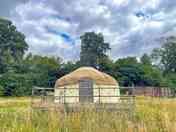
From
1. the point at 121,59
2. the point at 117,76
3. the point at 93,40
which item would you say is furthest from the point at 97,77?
the point at 93,40

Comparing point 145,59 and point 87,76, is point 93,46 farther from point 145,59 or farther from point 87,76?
point 87,76

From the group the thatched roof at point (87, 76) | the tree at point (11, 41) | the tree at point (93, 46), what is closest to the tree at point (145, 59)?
the tree at point (93, 46)

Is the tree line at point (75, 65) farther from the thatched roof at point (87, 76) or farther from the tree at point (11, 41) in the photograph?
the thatched roof at point (87, 76)

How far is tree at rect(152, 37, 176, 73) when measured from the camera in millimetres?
61188

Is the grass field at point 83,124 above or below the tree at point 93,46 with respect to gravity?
below

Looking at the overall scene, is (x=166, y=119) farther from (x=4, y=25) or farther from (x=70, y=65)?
(x=4, y=25)

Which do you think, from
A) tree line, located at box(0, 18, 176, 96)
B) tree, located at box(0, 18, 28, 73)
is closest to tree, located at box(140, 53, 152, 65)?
tree line, located at box(0, 18, 176, 96)

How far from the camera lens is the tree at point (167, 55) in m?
61.2

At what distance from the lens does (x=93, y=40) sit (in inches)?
2418

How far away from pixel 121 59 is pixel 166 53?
1791 centimetres

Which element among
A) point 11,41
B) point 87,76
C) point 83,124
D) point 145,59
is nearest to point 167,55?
point 145,59

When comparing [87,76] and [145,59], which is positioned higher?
[145,59]

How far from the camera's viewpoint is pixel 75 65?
48750mm

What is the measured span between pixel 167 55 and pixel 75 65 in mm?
24458
